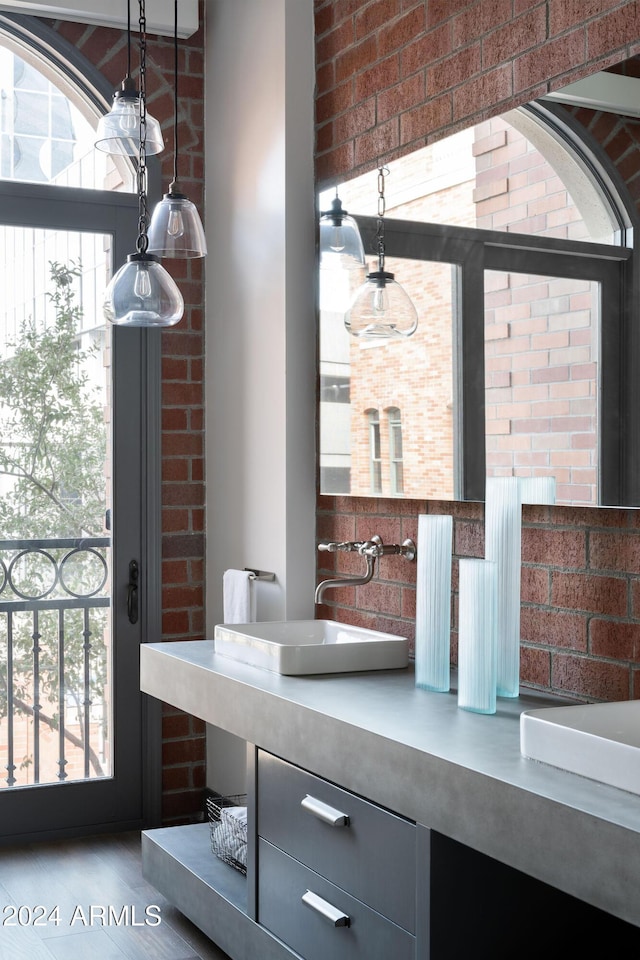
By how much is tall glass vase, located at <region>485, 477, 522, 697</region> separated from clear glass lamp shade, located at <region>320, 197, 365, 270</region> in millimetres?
1047

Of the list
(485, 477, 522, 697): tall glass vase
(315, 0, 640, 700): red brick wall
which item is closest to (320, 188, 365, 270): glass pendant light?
(315, 0, 640, 700): red brick wall

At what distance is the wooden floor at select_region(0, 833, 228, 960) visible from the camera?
285 cm

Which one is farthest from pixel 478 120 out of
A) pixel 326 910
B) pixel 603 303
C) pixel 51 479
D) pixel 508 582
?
pixel 51 479

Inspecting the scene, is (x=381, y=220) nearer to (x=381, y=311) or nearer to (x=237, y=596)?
(x=381, y=311)

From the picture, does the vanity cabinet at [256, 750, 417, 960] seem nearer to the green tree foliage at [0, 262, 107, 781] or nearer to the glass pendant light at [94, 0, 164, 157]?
the green tree foliage at [0, 262, 107, 781]

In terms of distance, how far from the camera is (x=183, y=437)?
3.97 metres

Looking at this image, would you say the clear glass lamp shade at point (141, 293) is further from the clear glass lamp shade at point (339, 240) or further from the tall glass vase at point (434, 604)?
the tall glass vase at point (434, 604)

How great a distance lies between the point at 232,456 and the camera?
149 inches

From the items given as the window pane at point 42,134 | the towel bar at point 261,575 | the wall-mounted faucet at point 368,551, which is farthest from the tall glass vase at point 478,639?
the window pane at point 42,134

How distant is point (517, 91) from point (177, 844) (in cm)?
223

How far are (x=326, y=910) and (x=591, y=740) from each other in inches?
33.6

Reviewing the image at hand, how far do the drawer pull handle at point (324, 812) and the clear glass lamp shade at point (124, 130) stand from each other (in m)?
1.68

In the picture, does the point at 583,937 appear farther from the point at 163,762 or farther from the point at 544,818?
the point at 163,762

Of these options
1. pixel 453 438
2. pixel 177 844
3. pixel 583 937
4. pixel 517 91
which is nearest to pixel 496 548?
pixel 453 438
